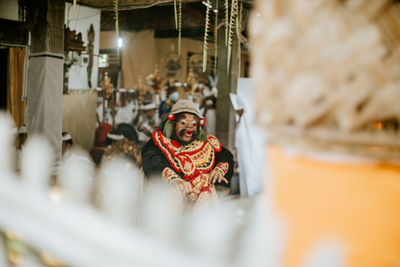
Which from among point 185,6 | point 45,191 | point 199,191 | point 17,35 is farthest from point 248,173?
point 45,191

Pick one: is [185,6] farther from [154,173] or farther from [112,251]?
[112,251]

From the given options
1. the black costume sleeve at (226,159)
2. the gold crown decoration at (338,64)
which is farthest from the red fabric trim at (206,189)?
the gold crown decoration at (338,64)

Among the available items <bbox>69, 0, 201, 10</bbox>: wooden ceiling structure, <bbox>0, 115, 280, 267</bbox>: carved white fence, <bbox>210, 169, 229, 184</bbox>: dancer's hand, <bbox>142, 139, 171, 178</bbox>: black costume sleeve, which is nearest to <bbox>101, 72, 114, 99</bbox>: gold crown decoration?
<bbox>69, 0, 201, 10</bbox>: wooden ceiling structure

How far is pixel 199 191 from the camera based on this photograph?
424 cm

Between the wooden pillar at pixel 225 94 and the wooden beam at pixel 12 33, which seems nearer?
the wooden beam at pixel 12 33

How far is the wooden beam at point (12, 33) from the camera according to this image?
16.7 feet

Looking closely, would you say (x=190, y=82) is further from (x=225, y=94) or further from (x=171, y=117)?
(x=171, y=117)

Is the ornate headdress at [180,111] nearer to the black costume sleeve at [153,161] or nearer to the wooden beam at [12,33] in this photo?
the black costume sleeve at [153,161]

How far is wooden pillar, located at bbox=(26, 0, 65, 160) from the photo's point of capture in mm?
4695

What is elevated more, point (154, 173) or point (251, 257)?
point (251, 257)

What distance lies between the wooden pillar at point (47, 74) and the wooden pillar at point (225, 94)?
300 cm

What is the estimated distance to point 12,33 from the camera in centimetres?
525

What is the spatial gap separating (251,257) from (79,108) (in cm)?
702

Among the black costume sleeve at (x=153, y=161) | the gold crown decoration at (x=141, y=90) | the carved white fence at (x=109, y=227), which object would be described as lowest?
the black costume sleeve at (x=153, y=161)
